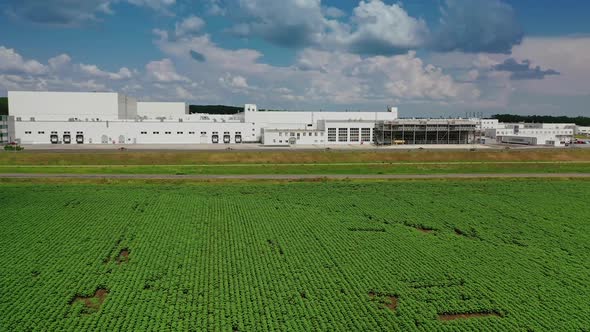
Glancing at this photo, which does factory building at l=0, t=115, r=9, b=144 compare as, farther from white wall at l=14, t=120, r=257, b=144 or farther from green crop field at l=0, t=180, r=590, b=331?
green crop field at l=0, t=180, r=590, b=331

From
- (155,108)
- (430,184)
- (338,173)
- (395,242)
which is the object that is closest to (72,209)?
(395,242)

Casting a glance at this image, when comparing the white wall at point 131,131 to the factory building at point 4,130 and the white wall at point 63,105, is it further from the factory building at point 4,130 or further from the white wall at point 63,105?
the white wall at point 63,105

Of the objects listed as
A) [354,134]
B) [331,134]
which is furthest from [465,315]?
[354,134]

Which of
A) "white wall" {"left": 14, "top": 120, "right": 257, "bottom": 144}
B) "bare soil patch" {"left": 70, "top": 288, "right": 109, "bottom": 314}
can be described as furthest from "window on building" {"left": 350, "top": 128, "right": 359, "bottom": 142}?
"bare soil patch" {"left": 70, "top": 288, "right": 109, "bottom": 314}

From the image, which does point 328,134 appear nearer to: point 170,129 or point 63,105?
point 170,129

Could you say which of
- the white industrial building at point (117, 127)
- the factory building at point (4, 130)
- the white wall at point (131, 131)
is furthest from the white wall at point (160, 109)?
the factory building at point (4, 130)

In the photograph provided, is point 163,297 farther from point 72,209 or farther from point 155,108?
point 155,108
